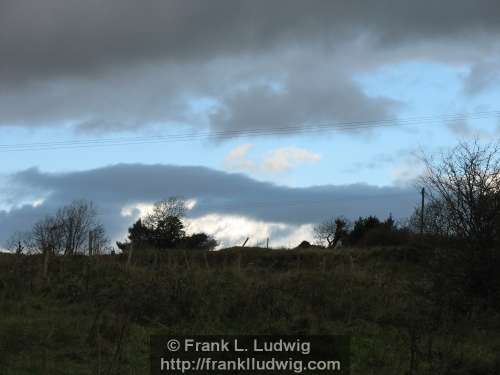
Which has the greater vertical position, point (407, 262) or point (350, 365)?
point (407, 262)

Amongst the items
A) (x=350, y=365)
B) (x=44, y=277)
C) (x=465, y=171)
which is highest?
(x=465, y=171)

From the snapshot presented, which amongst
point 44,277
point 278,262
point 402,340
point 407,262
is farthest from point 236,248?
point 402,340

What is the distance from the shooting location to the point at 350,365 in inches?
519

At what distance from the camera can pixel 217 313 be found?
18953 mm

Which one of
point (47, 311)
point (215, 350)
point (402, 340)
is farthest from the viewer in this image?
point (47, 311)

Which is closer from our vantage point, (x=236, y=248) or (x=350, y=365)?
(x=350, y=365)

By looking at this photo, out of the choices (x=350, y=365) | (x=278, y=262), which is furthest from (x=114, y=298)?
(x=278, y=262)

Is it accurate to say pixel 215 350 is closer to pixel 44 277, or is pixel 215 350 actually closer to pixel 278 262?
pixel 44 277

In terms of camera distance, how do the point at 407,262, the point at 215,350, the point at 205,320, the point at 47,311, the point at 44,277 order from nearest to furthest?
the point at 215,350 → the point at 205,320 → the point at 47,311 → the point at 44,277 → the point at 407,262

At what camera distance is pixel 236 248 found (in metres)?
46.8

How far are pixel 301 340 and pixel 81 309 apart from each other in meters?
7.75

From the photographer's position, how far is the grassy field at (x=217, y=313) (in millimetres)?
13148

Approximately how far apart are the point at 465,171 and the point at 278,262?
2051cm

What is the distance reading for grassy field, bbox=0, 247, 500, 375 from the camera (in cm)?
1315
